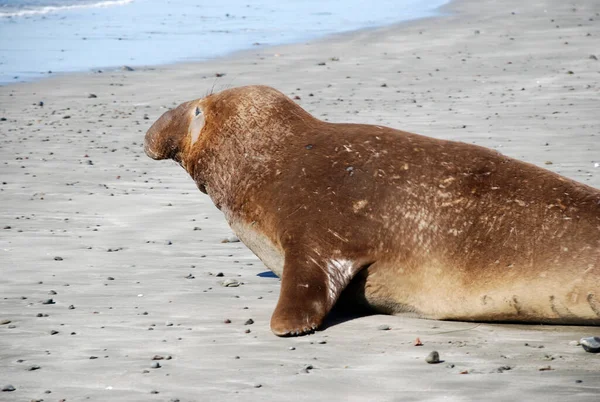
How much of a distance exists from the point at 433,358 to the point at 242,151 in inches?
87.9

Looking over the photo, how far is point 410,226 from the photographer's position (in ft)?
19.8

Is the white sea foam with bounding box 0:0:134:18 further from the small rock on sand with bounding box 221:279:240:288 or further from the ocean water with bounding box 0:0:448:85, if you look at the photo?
the small rock on sand with bounding box 221:279:240:288

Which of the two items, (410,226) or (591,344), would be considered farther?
(410,226)

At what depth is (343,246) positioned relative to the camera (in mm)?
6031

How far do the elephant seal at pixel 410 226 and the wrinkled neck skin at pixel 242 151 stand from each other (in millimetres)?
13

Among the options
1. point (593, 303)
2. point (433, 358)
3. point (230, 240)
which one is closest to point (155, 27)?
point (230, 240)

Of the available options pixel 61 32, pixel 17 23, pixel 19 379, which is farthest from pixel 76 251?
pixel 17 23

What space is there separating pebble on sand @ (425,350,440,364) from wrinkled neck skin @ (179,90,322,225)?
1.65 metres

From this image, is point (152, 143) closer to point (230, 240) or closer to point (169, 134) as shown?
point (169, 134)

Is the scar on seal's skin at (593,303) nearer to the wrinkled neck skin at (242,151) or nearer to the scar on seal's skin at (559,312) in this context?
the scar on seal's skin at (559,312)

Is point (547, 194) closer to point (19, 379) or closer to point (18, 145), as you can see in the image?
point (19, 379)

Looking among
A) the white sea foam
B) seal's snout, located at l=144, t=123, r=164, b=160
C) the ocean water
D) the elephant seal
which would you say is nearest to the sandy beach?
the elephant seal

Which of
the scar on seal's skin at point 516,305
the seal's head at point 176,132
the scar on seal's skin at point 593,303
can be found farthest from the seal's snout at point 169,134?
the scar on seal's skin at point 593,303

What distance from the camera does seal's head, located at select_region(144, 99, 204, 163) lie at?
7.24m
